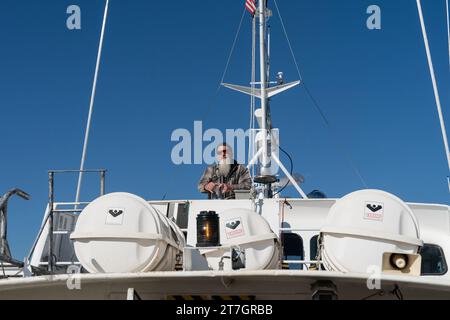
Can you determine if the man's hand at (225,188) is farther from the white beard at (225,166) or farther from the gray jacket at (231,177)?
the white beard at (225,166)

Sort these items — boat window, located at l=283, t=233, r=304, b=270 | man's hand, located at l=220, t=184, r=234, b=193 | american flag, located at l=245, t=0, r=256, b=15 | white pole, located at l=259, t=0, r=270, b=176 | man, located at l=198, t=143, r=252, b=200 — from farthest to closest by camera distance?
american flag, located at l=245, t=0, r=256, b=15 < white pole, located at l=259, t=0, r=270, b=176 < man, located at l=198, t=143, r=252, b=200 < man's hand, located at l=220, t=184, r=234, b=193 < boat window, located at l=283, t=233, r=304, b=270

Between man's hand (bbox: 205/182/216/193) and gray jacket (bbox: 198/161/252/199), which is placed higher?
gray jacket (bbox: 198/161/252/199)

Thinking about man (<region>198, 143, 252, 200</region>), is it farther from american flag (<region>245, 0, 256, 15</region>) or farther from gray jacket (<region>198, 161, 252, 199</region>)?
american flag (<region>245, 0, 256, 15</region>)

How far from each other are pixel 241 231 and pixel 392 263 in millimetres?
1372

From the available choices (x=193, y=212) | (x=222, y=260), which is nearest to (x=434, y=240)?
(x=193, y=212)

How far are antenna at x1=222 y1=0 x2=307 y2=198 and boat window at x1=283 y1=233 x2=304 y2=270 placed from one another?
2.92ft

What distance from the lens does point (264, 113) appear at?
1100 centimetres

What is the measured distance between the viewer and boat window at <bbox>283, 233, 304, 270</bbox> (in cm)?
852

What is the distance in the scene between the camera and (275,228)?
820 centimetres

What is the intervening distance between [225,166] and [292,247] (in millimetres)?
1717

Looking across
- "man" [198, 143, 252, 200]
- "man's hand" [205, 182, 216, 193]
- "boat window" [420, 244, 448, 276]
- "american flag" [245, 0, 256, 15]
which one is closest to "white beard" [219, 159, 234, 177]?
"man" [198, 143, 252, 200]

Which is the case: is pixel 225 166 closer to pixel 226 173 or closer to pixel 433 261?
pixel 226 173
